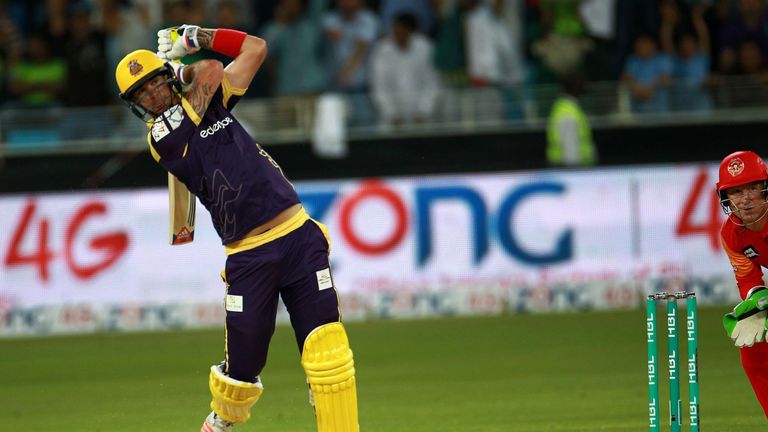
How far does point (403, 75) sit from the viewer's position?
56.4 feet

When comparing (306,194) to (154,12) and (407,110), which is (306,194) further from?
(154,12)

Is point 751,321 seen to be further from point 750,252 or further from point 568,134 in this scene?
point 568,134

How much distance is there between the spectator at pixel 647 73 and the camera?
16938mm

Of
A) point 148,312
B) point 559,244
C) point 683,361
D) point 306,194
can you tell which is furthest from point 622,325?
point 148,312

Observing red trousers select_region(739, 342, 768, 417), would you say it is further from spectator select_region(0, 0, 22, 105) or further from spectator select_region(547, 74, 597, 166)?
spectator select_region(0, 0, 22, 105)

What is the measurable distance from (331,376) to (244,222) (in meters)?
0.92

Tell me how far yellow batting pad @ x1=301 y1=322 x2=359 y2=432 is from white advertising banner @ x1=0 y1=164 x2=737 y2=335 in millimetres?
7715

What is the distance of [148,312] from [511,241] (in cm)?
405

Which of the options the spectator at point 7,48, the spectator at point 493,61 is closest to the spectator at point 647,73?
the spectator at point 493,61

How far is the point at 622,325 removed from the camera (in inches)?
543

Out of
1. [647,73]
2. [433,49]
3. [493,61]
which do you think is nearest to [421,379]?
[493,61]

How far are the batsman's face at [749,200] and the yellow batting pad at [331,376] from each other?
2.21 metres

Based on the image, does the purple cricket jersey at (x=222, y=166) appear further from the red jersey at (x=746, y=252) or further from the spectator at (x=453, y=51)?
the spectator at (x=453, y=51)

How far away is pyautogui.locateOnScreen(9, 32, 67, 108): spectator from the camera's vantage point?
17438mm
